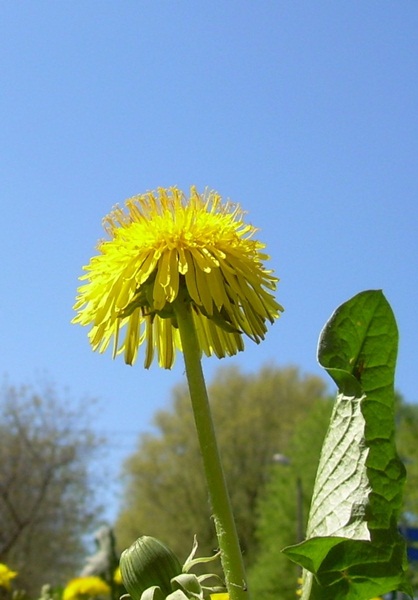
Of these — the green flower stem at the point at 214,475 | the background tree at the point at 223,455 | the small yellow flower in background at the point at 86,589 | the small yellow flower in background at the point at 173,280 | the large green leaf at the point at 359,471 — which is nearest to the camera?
the large green leaf at the point at 359,471

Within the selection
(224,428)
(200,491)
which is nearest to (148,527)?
(200,491)

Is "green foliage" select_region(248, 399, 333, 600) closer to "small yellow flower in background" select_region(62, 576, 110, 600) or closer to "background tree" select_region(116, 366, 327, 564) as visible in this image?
"background tree" select_region(116, 366, 327, 564)

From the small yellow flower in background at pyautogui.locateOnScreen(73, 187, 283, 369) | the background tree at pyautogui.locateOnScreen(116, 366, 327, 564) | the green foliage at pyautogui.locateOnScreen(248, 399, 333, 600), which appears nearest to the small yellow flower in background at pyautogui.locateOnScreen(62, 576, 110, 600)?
the small yellow flower in background at pyautogui.locateOnScreen(73, 187, 283, 369)

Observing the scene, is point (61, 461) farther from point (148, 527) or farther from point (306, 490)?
point (306, 490)

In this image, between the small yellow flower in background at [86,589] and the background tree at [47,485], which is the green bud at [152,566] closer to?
the small yellow flower in background at [86,589]

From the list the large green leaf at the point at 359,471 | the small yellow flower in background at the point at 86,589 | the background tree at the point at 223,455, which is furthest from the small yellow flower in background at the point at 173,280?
the background tree at the point at 223,455

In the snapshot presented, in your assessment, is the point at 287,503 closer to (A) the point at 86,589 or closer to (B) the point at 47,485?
(B) the point at 47,485
